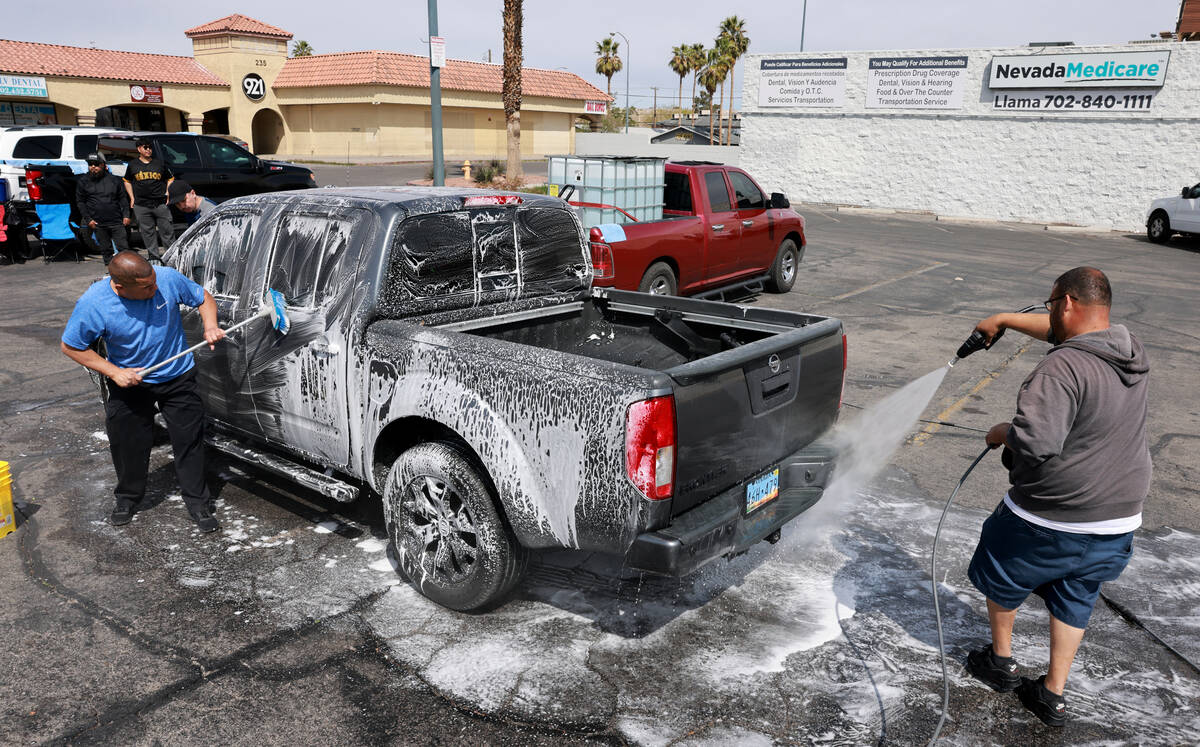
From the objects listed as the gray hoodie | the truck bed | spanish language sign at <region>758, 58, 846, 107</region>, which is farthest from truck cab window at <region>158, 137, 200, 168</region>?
spanish language sign at <region>758, 58, 846, 107</region>

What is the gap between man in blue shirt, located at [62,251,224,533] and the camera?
15.2 ft

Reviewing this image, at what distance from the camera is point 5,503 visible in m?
4.81

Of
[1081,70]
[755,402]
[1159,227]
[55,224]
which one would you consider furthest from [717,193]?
[1081,70]

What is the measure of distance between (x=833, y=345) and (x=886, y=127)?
90.1 ft

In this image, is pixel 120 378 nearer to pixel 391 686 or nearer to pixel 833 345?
pixel 391 686

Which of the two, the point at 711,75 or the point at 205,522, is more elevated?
the point at 711,75

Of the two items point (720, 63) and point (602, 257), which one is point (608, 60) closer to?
point (720, 63)

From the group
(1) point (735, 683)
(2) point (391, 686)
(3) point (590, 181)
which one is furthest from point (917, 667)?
(3) point (590, 181)

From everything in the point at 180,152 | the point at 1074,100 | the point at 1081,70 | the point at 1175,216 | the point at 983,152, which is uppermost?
the point at 1081,70

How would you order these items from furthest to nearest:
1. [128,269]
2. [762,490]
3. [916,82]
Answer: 1. [916,82]
2. [128,269]
3. [762,490]

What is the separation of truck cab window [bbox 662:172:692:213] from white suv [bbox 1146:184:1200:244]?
635 inches

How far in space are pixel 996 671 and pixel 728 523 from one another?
1254mm

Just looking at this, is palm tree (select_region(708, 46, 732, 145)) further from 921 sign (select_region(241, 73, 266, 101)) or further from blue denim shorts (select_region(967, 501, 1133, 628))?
blue denim shorts (select_region(967, 501, 1133, 628))

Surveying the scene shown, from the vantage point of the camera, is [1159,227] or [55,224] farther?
[1159,227]
